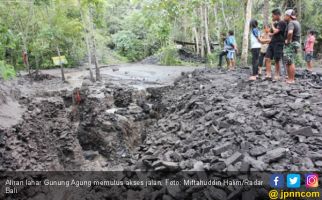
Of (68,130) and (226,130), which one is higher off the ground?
(226,130)

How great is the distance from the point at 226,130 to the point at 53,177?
5008 mm

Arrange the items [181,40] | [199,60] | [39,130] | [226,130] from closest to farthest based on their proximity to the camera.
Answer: [226,130] < [39,130] < [199,60] < [181,40]

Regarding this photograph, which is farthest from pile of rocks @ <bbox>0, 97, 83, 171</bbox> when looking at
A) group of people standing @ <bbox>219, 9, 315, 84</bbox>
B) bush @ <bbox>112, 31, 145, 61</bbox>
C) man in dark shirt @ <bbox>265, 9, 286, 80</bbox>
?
bush @ <bbox>112, 31, 145, 61</bbox>

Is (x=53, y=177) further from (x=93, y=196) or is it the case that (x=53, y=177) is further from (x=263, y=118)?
(x=263, y=118)

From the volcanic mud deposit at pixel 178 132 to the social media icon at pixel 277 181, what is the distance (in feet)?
0.61

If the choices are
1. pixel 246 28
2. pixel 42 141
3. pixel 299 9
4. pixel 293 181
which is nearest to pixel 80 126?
pixel 42 141

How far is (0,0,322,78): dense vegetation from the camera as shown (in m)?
15.4

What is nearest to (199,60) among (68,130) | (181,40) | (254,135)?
(181,40)

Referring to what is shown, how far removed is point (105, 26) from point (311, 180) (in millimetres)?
20932

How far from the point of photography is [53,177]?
8336mm

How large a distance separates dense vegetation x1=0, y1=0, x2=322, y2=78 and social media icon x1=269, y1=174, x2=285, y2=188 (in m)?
6.22

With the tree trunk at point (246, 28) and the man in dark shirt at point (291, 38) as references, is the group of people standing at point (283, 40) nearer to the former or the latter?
the man in dark shirt at point (291, 38)

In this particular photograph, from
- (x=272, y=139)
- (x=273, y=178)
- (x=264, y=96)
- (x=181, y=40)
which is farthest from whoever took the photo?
(x=181, y=40)

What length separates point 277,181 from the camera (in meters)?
4.43
